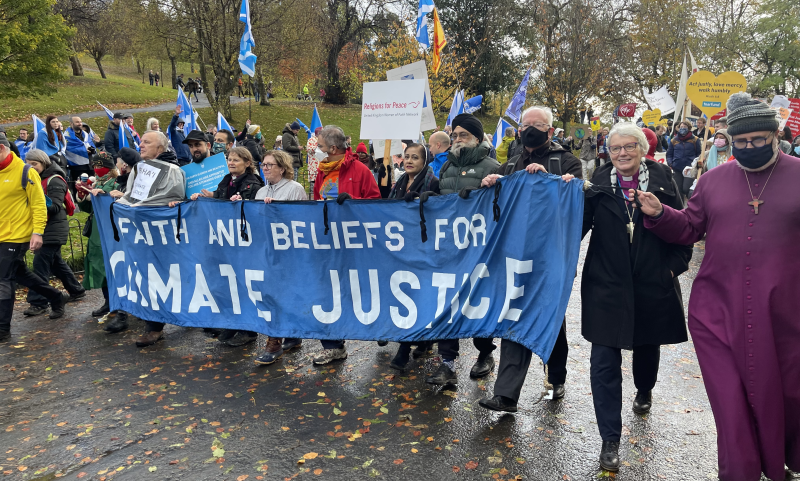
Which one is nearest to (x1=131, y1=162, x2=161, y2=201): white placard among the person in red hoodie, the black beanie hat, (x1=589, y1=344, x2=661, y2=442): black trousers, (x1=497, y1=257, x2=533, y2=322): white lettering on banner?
the person in red hoodie

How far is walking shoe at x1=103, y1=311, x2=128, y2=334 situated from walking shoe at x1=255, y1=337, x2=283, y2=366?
2080 mm

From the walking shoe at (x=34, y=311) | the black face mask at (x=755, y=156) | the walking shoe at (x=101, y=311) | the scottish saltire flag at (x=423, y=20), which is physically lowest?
the walking shoe at (x=34, y=311)

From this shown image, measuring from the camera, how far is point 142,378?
17.5 feet

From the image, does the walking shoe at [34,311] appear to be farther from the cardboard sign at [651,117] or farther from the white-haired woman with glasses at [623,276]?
the cardboard sign at [651,117]

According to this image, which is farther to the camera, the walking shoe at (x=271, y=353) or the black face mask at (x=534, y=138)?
the walking shoe at (x=271, y=353)

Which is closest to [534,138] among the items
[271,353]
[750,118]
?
[750,118]

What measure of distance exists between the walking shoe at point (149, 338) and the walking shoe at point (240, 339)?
787mm

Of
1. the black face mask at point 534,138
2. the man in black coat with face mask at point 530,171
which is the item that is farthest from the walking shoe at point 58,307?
the black face mask at point 534,138

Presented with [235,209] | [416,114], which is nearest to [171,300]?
[235,209]

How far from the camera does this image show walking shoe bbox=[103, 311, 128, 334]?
6754mm

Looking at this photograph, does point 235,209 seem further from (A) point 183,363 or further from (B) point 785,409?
(B) point 785,409

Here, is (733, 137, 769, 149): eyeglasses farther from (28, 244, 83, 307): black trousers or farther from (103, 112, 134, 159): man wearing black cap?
(103, 112, 134, 159): man wearing black cap

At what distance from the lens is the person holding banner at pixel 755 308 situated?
310cm

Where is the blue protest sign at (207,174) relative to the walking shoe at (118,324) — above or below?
above
